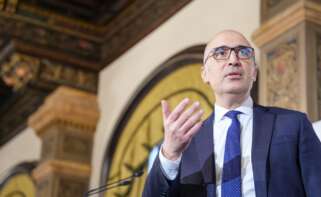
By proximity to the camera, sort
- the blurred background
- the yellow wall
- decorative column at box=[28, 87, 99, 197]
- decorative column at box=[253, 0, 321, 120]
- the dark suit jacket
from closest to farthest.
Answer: the dark suit jacket, decorative column at box=[253, 0, 321, 120], the yellow wall, the blurred background, decorative column at box=[28, 87, 99, 197]

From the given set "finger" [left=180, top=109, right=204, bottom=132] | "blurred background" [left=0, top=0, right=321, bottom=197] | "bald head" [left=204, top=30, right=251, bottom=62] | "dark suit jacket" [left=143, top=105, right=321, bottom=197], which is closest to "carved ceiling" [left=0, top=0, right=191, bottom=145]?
"blurred background" [left=0, top=0, right=321, bottom=197]

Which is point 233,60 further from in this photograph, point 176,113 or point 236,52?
point 176,113

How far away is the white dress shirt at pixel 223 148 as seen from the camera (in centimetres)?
227

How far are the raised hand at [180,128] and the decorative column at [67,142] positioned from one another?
5.50m

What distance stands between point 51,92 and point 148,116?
1.67 metres

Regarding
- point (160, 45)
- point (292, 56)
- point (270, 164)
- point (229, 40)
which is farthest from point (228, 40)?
point (160, 45)

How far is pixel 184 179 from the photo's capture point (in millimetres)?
2318

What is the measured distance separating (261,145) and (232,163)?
0.39 ft

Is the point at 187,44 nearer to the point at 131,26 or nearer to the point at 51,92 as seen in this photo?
the point at 131,26

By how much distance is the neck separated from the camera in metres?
2.43

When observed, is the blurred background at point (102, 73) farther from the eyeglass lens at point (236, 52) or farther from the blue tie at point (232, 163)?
the blue tie at point (232, 163)

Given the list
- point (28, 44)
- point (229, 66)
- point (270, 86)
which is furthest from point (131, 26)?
point (229, 66)

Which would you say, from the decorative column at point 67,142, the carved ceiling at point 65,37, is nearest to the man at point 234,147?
the carved ceiling at point 65,37

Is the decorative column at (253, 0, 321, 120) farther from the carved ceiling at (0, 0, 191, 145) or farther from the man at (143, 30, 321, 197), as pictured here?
the carved ceiling at (0, 0, 191, 145)
